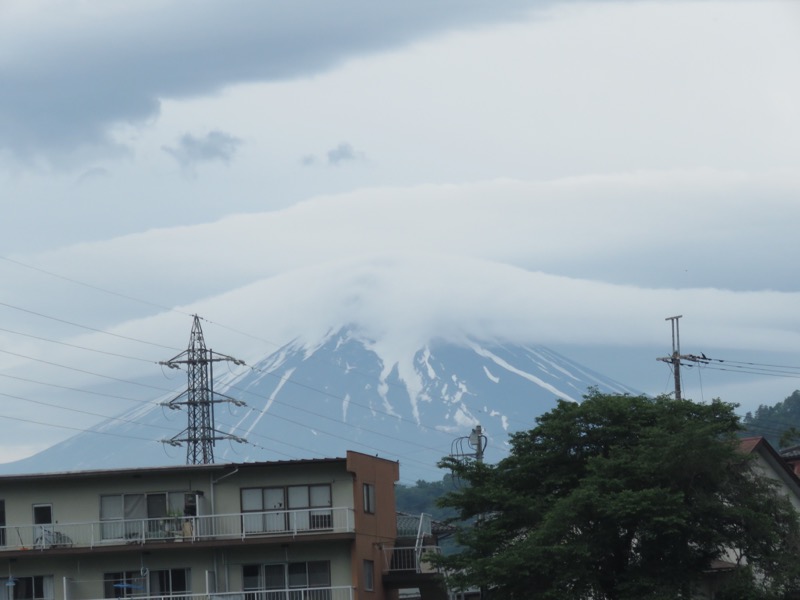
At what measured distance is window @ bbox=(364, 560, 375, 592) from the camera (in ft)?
175

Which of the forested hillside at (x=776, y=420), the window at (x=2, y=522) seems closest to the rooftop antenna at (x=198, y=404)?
the window at (x=2, y=522)

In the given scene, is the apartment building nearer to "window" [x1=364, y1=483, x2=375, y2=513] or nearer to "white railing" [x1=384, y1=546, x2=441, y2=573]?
"window" [x1=364, y1=483, x2=375, y2=513]

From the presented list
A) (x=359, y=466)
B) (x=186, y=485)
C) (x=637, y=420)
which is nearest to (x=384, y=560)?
(x=359, y=466)

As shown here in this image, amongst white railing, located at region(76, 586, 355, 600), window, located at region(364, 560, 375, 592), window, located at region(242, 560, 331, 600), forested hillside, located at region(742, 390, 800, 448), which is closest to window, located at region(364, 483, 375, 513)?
window, located at region(364, 560, 375, 592)

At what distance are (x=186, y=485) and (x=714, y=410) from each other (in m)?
20.0

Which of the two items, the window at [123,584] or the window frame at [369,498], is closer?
the window at [123,584]

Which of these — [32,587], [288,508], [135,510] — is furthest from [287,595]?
[32,587]

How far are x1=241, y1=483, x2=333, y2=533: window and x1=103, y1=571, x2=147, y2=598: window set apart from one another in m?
4.45

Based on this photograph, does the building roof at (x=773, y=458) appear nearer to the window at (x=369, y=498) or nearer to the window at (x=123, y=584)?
the window at (x=369, y=498)

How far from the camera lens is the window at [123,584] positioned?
52750 mm

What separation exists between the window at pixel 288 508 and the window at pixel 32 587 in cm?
778

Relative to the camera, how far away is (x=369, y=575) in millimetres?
53688

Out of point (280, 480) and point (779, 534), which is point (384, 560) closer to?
point (280, 480)

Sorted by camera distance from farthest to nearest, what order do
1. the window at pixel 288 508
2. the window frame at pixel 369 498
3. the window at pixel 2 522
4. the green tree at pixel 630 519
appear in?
the window frame at pixel 369 498
the window at pixel 2 522
the window at pixel 288 508
the green tree at pixel 630 519
